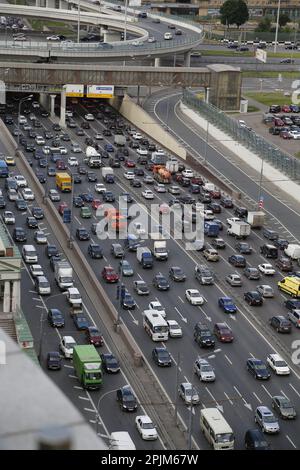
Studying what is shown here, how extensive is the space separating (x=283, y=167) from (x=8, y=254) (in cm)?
3516

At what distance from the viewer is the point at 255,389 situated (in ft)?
128

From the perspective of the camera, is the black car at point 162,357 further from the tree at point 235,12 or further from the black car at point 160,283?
the tree at point 235,12

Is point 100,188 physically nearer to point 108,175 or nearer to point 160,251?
point 108,175

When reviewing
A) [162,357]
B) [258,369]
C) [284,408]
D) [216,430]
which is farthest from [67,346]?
[216,430]

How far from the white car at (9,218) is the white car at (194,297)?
49.5 ft

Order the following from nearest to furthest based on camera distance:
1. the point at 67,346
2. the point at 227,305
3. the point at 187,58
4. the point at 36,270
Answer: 1. the point at 67,346
2. the point at 227,305
3. the point at 36,270
4. the point at 187,58

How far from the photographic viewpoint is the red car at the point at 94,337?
138 feet

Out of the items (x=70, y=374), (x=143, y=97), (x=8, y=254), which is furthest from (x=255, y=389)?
(x=143, y=97)

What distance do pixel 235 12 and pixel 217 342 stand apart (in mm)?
115885

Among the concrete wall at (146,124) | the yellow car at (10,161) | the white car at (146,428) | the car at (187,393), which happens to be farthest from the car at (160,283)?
the concrete wall at (146,124)

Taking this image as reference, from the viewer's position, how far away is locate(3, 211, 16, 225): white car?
5978cm

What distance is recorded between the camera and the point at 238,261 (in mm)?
54031

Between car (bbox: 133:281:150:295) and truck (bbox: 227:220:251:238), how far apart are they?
10.7 metres
